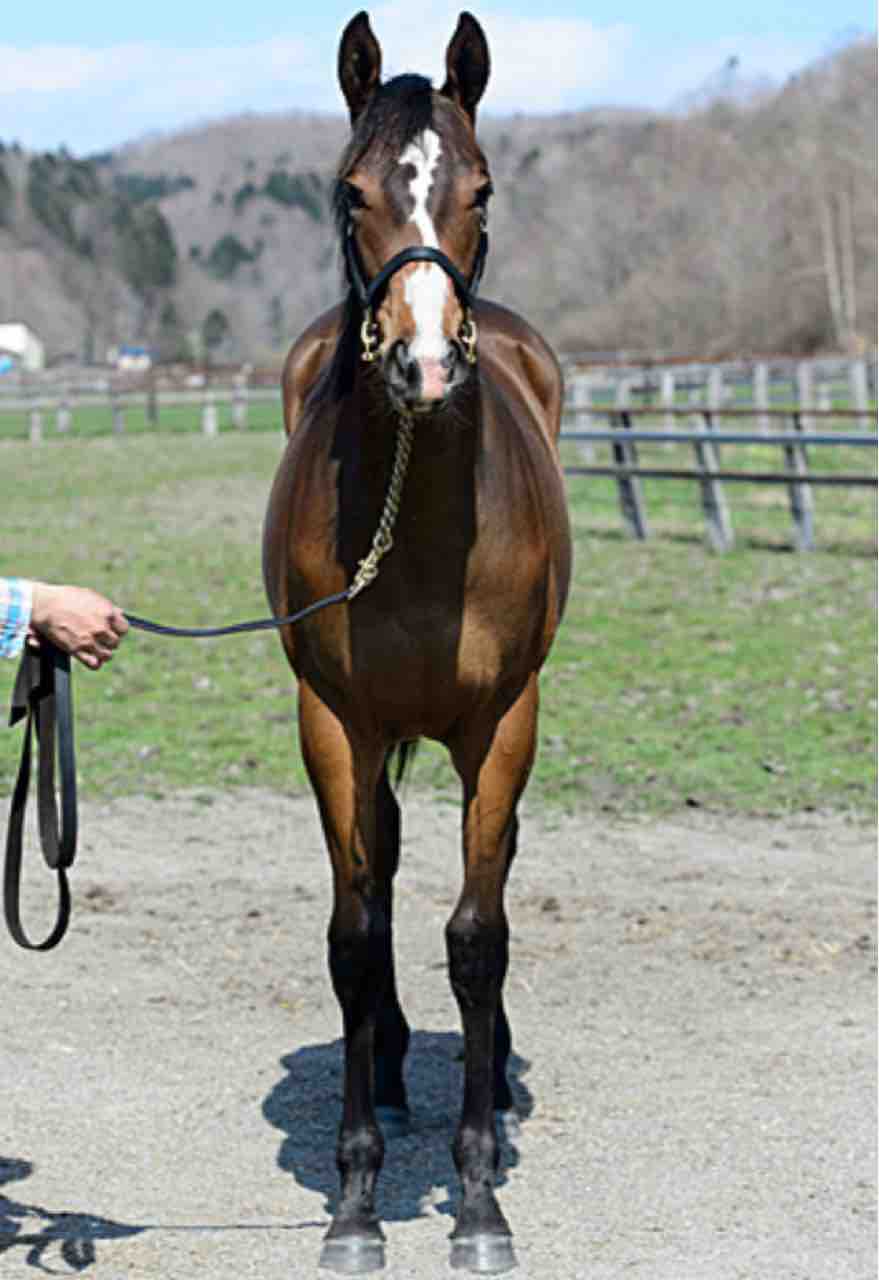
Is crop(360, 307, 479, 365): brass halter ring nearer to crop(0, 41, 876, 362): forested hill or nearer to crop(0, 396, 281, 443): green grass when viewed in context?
crop(0, 41, 876, 362): forested hill

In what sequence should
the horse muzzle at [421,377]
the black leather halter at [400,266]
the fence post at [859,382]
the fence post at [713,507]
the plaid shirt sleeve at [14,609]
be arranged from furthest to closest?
the fence post at [859,382], the fence post at [713,507], the plaid shirt sleeve at [14,609], the black leather halter at [400,266], the horse muzzle at [421,377]

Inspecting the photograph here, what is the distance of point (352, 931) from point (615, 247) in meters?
99.2

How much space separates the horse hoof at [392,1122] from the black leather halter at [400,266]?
2.24 meters

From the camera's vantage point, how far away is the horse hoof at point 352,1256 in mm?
4273

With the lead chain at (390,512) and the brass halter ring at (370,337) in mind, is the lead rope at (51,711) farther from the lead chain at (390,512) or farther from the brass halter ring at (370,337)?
the brass halter ring at (370,337)

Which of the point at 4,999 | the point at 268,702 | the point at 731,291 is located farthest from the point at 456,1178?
the point at 731,291

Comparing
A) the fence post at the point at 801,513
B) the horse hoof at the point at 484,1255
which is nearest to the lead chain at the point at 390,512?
the horse hoof at the point at 484,1255

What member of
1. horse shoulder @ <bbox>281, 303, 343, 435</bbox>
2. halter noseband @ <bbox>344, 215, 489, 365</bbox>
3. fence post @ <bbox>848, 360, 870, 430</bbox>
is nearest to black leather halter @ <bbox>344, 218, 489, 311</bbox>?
halter noseband @ <bbox>344, 215, 489, 365</bbox>

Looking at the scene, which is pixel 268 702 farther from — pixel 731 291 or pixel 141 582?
pixel 731 291

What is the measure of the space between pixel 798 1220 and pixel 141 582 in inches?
415

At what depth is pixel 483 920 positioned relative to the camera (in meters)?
4.73

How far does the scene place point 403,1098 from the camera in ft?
17.2

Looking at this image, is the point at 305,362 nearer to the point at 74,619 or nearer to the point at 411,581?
the point at 411,581

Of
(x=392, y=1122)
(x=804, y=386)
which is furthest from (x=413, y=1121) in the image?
(x=804, y=386)
